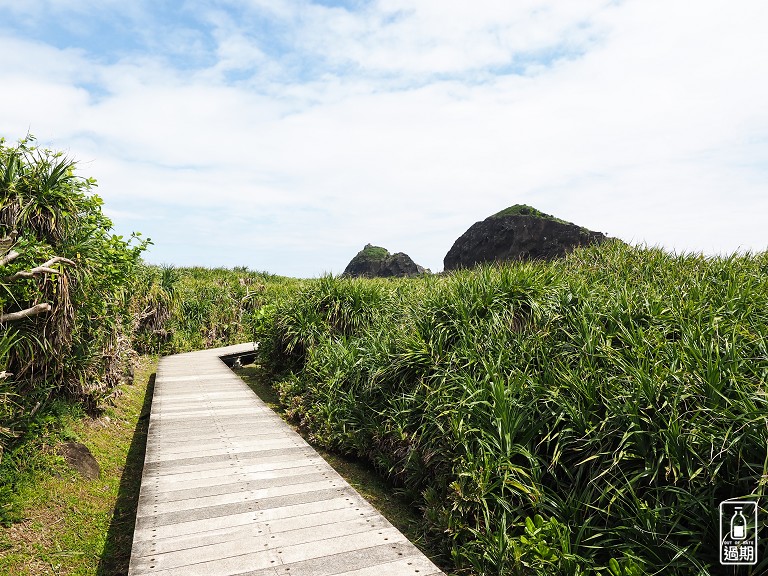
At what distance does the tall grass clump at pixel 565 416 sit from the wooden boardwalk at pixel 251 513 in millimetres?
768

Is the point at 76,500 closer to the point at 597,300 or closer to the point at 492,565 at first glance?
the point at 492,565

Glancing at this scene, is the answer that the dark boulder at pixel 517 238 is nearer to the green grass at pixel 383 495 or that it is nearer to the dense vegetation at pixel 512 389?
the dense vegetation at pixel 512 389

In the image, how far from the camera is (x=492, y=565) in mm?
3369

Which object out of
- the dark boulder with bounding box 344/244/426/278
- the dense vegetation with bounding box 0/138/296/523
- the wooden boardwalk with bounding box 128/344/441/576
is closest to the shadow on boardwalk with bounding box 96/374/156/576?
the wooden boardwalk with bounding box 128/344/441/576

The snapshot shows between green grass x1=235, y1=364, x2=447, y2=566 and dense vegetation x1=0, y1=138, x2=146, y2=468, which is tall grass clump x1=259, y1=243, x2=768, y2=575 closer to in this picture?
green grass x1=235, y1=364, x2=447, y2=566

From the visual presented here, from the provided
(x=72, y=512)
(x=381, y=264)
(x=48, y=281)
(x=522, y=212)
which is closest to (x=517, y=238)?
(x=522, y=212)

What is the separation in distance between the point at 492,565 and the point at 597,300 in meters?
3.36

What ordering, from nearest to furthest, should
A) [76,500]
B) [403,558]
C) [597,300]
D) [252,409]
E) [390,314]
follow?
[403,558] → [76,500] → [597,300] → [252,409] → [390,314]

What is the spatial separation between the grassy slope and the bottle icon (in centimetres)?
432

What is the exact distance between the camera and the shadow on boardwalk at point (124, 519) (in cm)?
393

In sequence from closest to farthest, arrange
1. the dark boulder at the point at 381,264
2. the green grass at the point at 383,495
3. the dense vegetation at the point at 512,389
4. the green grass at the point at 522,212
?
the dense vegetation at the point at 512,389, the green grass at the point at 383,495, the green grass at the point at 522,212, the dark boulder at the point at 381,264

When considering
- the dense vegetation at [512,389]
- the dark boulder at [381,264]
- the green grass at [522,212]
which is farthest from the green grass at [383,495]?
the dark boulder at [381,264]

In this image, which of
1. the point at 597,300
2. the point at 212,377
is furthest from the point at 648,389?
the point at 212,377

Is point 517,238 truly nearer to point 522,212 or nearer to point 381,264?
point 522,212
